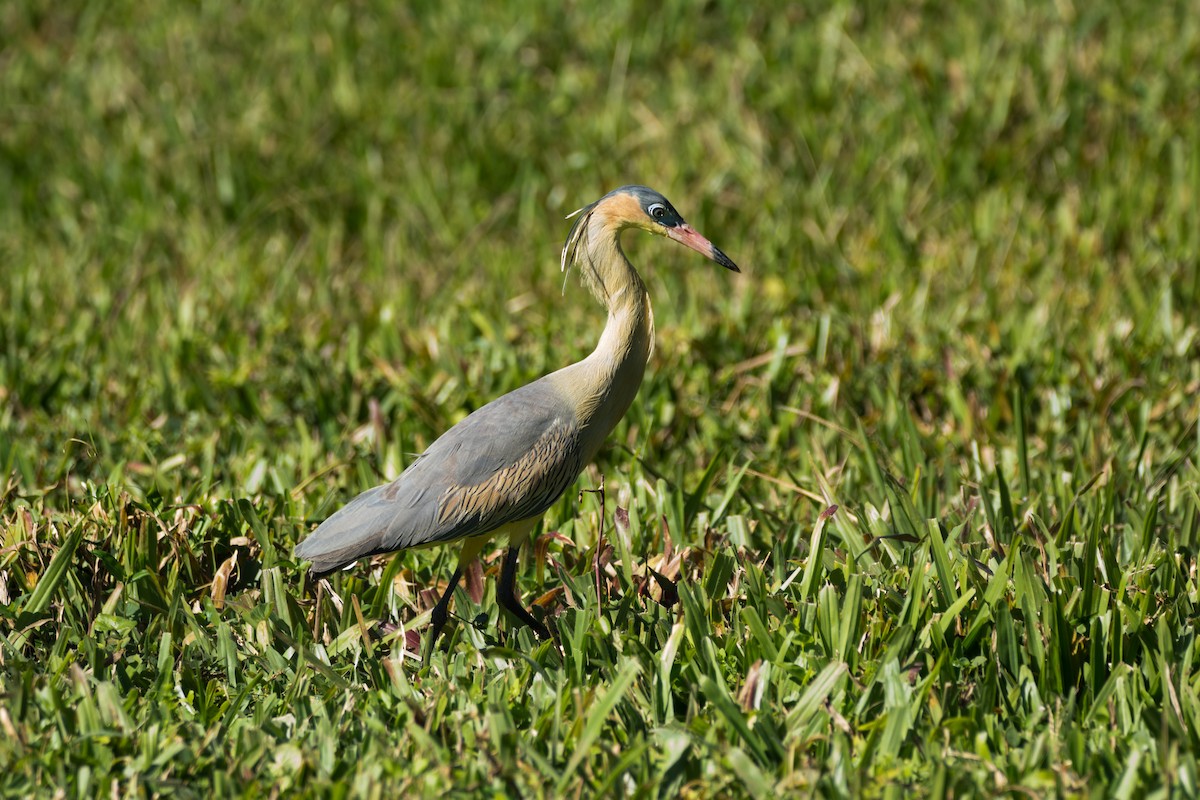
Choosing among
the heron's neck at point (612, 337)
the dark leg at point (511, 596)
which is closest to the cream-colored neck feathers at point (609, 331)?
the heron's neck at point (612, 337)

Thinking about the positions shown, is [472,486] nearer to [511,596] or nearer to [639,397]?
[511,596]

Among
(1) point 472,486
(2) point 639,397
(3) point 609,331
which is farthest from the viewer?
(2) point 639,397

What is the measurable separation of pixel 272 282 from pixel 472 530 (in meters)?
3.76

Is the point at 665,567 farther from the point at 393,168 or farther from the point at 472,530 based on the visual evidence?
the point at 393,168

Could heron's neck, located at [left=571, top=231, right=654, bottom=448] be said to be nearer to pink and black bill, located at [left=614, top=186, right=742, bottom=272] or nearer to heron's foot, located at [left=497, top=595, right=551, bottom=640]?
pink and black bill, located at [left=614, top=186, right=742, bottom=272]

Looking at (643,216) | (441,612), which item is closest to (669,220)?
(643,216)

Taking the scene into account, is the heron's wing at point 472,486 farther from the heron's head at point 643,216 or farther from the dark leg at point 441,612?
the heron's head at point 643,216

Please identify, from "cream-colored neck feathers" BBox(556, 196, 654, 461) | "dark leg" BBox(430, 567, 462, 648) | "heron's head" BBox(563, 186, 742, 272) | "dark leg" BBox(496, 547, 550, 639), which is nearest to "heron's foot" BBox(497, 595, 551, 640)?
"dark leg" BBox(496, 547, 550, 639)

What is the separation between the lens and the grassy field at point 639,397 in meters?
2.97

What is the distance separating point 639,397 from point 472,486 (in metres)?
1.79

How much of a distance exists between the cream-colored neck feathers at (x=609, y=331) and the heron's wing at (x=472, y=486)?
0.19 ft

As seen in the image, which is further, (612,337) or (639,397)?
(639,397)

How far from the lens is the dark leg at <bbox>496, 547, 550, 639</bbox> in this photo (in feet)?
11.7

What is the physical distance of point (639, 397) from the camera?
204 inches
